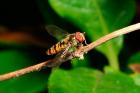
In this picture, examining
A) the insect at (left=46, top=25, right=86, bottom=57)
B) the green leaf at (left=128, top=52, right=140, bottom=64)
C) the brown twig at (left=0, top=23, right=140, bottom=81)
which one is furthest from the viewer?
the green leaf at (left=128, top=52, right=140, bottom=64)

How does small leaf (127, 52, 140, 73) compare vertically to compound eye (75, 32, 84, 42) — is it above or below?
above

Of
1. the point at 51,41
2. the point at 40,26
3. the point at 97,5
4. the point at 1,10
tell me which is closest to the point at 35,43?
the point at 51,41

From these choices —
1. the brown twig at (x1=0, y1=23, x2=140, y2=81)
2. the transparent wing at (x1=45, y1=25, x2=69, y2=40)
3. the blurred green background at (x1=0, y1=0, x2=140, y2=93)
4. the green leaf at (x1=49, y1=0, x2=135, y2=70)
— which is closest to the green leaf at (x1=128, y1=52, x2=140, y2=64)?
the blurred green background at (x1=0, y1=0, x2=140, y2=93)

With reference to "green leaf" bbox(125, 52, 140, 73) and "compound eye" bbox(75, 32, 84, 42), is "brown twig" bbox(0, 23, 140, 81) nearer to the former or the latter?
"compound eye" bbox(75, 32, 84, 42)

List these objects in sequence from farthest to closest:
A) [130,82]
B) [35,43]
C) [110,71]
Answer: [35,43], [110,71], [130,82]

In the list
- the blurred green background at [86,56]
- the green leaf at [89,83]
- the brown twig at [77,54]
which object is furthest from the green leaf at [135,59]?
the brown twig at [77,54]

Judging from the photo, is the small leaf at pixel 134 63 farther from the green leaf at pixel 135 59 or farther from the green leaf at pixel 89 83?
the green leaf at pixel 89 83

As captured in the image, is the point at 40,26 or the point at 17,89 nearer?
the point at 17,89

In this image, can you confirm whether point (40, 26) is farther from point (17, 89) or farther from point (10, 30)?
point (17, 89)
